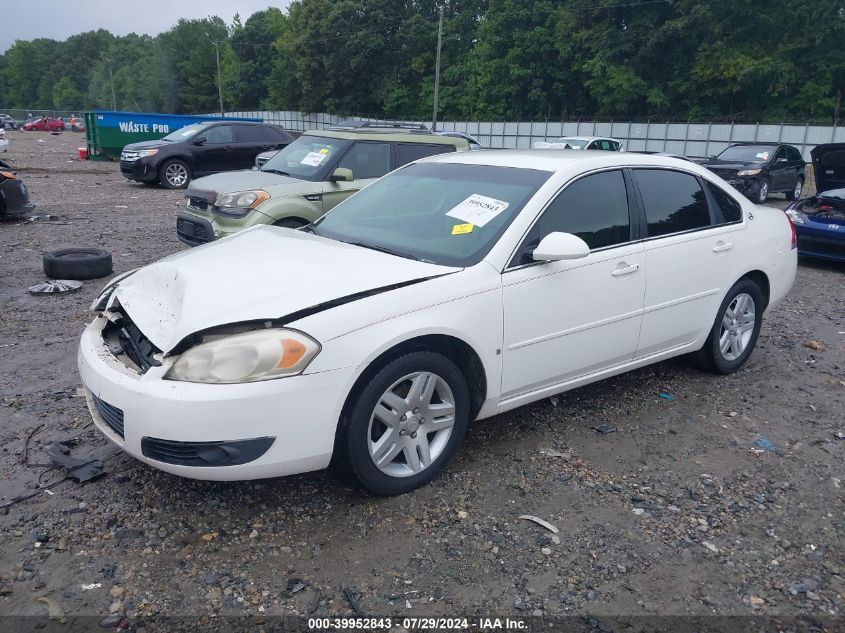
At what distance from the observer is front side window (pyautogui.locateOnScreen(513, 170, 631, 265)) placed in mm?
3768

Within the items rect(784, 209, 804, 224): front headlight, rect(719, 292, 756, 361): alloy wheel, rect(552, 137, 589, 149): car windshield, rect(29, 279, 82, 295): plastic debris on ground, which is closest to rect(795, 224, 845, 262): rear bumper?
rect(784, 209, 804, 224): front headlight

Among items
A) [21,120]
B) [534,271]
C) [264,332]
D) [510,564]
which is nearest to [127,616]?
[264,332]

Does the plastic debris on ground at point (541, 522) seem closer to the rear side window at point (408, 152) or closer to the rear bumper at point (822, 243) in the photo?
the rear side window at point (408, 152)

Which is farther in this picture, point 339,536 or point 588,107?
point 588,107

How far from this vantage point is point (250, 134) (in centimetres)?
1692

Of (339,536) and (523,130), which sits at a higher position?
(523,130)

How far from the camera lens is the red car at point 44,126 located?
5844 cm

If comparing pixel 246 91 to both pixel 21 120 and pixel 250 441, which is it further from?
pixel 250 441

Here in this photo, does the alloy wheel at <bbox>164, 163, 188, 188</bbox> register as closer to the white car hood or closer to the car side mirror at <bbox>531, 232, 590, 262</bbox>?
the white car hood

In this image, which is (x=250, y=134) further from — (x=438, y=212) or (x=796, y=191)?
(x=796, y=191)

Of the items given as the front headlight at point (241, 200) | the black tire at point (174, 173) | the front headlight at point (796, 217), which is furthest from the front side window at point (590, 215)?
the black tire at point (174, 173)

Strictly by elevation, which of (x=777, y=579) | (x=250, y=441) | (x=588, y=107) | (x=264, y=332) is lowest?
(x=777, y=579)

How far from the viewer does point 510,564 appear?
2896mm

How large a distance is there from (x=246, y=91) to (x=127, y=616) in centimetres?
9066
